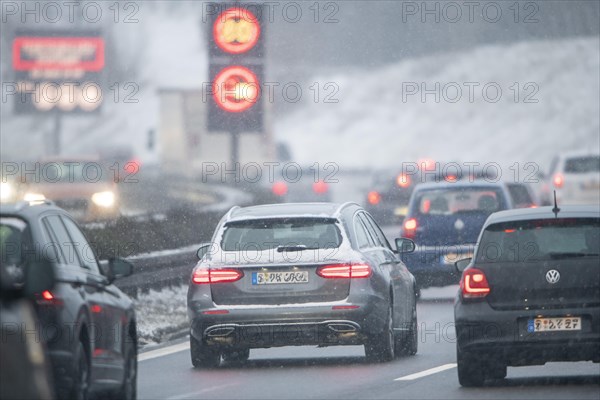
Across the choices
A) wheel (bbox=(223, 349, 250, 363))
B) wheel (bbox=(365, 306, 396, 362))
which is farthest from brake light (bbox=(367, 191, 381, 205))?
wheel (bbox=(365, 306, 396, 362))

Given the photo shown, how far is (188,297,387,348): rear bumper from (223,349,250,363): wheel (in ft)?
3.51

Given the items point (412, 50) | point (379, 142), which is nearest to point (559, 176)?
point (412, 50)

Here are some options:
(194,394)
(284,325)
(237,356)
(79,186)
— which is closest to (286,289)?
(284,325)

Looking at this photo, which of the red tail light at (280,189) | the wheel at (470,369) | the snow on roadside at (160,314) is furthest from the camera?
the red tail light at (280,189)

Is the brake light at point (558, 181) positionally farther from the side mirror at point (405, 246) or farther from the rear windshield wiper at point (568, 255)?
the rear windshield wiper at point (568, 255)

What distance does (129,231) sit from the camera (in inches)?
1019

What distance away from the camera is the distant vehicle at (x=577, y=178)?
3981 centimetres

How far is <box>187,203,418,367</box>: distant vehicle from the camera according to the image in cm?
1422

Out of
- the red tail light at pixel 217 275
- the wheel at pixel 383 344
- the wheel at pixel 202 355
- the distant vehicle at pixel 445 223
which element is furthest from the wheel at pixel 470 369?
the distant vehicle at pixel 445 223

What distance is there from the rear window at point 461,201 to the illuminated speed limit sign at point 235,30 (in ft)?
11.8

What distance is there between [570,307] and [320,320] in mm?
2606

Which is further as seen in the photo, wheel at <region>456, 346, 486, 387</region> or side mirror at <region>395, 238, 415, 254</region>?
side mirror at <region>395, 238, 415, 254</region>

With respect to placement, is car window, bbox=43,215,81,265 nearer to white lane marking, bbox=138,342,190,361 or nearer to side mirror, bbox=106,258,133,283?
side mirror, bbox=106,258,133,283

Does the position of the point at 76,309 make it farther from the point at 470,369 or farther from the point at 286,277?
the point at 286,277
